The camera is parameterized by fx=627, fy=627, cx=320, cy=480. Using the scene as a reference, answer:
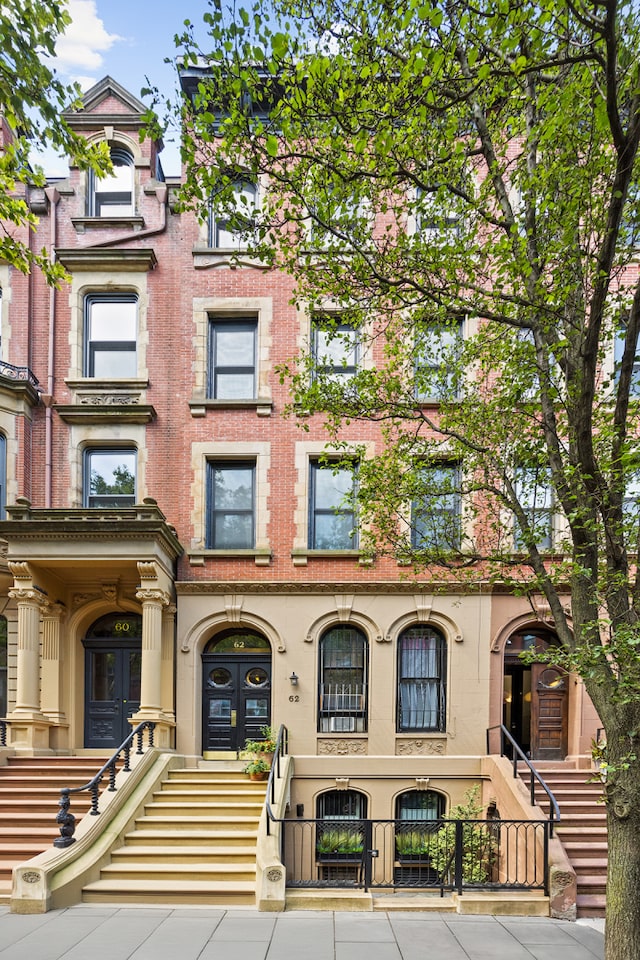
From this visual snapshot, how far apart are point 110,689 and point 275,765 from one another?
17.0ft

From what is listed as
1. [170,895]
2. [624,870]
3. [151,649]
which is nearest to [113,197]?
[151,649]

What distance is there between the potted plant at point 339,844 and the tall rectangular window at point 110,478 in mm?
8324

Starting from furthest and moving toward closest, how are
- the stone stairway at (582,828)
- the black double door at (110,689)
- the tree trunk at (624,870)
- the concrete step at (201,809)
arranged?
the black double door at (110,689) → the concrete step at (201,809) → the stone stairway at (582,828) → the tree trunk at (624,870)

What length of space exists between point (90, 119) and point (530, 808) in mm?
17947

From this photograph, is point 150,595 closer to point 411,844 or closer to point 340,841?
point 340,841

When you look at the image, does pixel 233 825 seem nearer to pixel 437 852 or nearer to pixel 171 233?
pixel 437 852

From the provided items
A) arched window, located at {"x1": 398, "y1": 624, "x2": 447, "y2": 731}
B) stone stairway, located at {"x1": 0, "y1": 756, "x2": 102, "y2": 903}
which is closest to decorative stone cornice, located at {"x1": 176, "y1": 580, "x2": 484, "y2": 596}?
arched window, located at {"x1": 398, "y1": 624, "x2": 447, "y2": 731}

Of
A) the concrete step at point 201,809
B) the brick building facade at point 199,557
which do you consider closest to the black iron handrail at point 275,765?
the brick building facade at point 199,557

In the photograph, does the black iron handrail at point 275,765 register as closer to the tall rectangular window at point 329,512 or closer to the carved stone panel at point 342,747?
the carved stone panel at point 342,747

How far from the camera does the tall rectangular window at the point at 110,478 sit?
1480 cm

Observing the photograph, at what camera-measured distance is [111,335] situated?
1522 cm

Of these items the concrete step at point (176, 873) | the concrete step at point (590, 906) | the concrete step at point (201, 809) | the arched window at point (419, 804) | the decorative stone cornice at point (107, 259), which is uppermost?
the decorative stone cornice at point (107, 259)

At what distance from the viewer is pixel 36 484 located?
574 inches

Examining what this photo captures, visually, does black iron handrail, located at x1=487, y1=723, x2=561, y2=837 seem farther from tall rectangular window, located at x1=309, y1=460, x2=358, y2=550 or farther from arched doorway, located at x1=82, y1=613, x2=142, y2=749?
arched doorway, located at x1=82, y1=613, x2=142, y2=749
